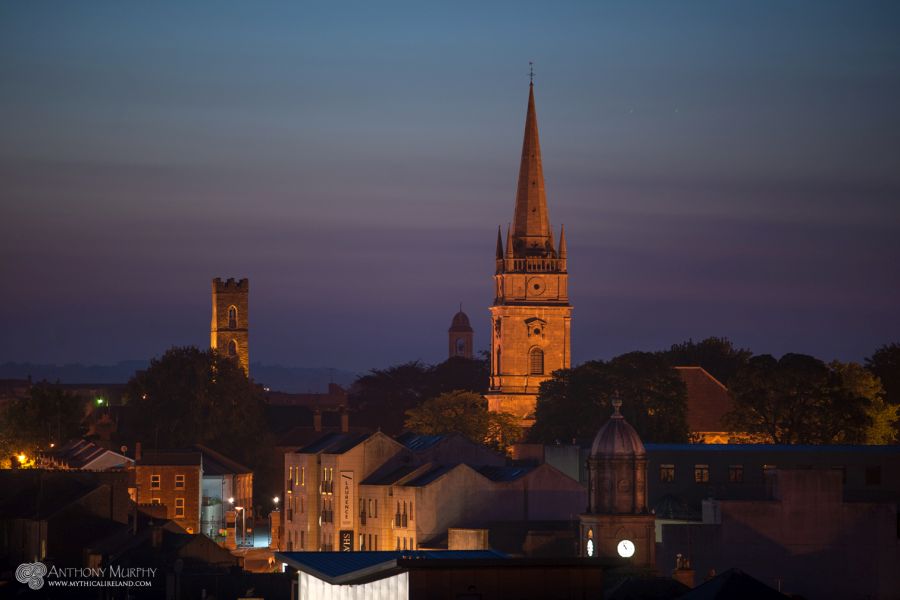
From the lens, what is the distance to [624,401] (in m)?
155

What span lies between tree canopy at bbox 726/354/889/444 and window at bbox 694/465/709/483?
72.4ft

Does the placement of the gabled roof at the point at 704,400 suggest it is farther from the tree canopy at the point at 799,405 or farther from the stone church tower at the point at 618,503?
the stone church tower at the point at 618,503

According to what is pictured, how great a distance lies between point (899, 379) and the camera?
173 meters

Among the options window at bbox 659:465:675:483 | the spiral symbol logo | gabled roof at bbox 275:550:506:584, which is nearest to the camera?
gabled roof at bbox 275:550:506:584

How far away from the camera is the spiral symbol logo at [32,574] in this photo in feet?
307

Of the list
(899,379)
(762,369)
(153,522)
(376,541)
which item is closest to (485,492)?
(376,541)

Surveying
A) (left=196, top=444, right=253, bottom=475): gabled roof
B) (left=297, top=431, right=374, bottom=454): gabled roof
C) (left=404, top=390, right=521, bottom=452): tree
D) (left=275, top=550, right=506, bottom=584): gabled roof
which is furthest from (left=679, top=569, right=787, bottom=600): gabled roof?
(left=404, top=390, right=521, bottom=452): tree

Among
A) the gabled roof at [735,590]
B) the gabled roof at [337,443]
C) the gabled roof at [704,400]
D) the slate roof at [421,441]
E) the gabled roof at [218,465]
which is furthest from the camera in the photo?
the gabled roof at [704,400]

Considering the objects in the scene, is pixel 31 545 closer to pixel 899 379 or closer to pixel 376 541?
pixel 376 541

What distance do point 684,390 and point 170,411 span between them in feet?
139

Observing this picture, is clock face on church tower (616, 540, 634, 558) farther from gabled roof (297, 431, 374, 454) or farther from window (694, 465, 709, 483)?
gabled roof (297, 431, 374, 454)

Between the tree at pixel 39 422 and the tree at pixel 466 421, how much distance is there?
87.0 ft

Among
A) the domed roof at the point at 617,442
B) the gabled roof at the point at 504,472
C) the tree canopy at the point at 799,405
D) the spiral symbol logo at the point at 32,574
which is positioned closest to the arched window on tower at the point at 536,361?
the tree canopy at the point at 799,405

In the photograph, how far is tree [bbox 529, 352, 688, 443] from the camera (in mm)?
152500
